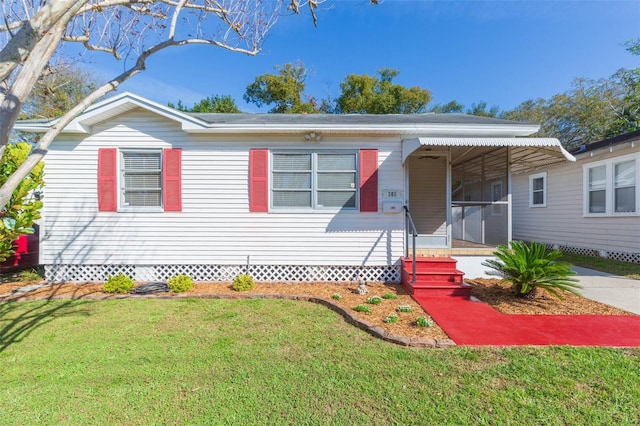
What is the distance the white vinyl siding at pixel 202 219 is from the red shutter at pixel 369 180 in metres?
0.14

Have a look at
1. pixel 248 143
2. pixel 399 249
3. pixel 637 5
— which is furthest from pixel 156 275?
pixel 637 5

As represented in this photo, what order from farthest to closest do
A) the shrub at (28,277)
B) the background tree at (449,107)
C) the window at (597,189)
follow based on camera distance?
the background tree at (449,107)
the window at (597,189)
the shrub at (28,277)

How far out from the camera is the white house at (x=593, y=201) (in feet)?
24.0

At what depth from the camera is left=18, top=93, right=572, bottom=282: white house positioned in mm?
5891

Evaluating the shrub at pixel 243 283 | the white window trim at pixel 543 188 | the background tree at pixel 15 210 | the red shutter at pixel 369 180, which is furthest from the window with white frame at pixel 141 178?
the white window trim at pixel 543 188

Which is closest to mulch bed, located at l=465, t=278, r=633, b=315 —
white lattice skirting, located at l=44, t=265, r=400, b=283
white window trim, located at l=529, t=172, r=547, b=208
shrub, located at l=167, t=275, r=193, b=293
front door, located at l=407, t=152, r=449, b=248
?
white lattice skirting, located at l=44, t=265, r=400, b=283

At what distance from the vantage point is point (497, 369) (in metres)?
2.70

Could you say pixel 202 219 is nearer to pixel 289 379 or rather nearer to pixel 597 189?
pixel 289 379

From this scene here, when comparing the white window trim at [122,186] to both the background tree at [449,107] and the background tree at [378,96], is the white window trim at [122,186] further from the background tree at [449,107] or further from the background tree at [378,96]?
the background tree at [449,107]

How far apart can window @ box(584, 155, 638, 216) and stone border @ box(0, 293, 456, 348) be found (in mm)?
8231

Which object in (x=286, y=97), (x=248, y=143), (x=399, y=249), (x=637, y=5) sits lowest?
(x=399, y=249)

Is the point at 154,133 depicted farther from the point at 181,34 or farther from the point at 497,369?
the point at 497,369

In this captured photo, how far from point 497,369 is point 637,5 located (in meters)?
10.3

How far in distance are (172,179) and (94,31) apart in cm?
277
